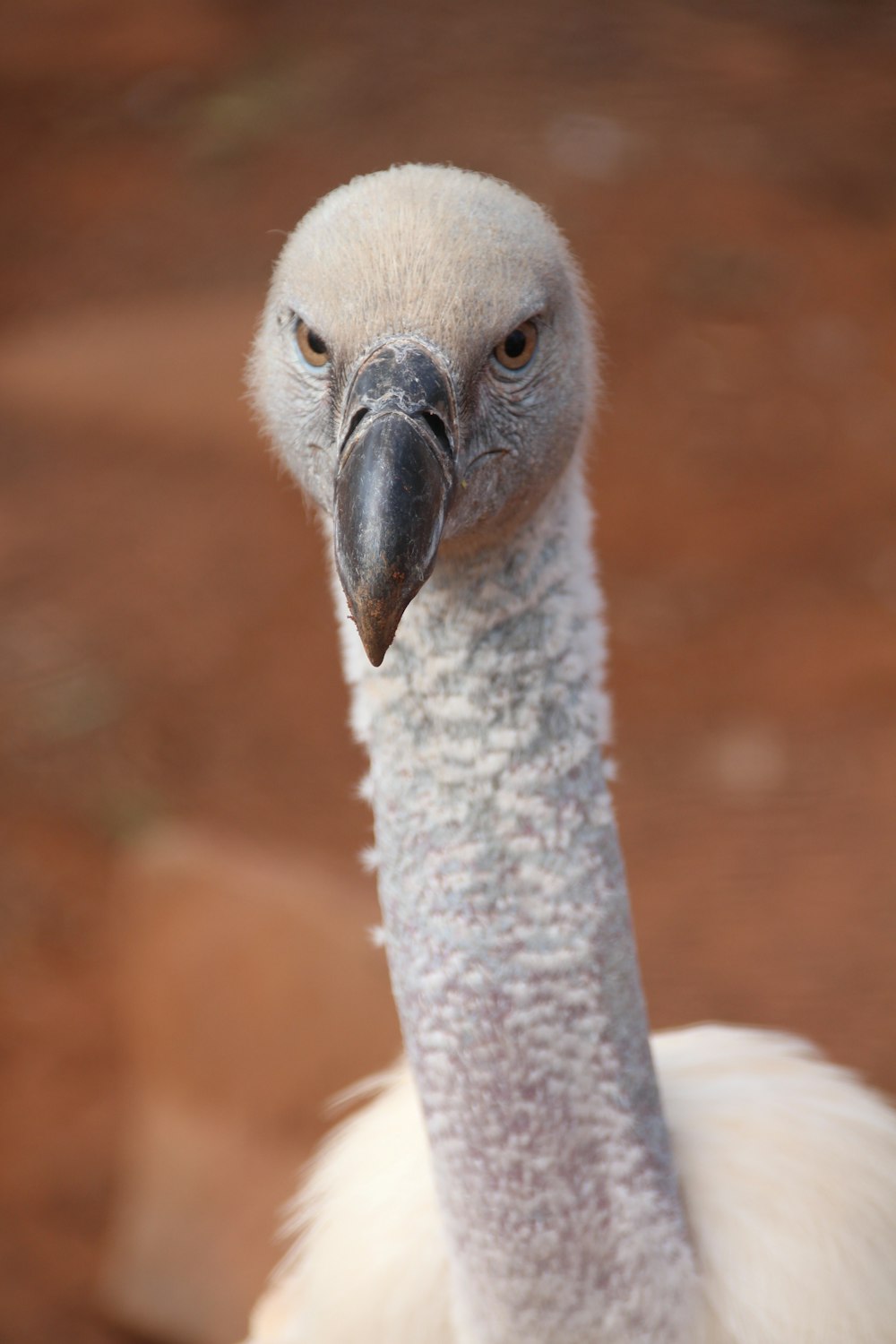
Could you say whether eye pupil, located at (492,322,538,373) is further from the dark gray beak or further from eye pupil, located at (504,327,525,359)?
the dark gray beak

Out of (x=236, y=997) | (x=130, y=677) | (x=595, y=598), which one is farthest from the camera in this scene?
(x=130, y=677)

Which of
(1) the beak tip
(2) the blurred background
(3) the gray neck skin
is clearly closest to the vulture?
(3) the gray neck skin

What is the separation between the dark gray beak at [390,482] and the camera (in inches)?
59.9

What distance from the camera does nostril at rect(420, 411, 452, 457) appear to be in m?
1.61

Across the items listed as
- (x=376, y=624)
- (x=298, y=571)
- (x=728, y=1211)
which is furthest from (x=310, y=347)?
(x=298, y=571)

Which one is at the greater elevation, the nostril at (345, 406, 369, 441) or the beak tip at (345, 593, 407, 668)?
Answer: the nostril at (345, 406, 369, 441)

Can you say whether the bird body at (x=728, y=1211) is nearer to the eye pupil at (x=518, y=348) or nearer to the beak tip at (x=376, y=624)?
the beak tip at (x=376, y=624)

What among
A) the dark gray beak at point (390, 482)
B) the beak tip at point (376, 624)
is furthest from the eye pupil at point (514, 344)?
the beak tip at point (376, 624)

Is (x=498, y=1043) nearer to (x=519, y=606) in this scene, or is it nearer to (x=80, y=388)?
(x=519, y=606)

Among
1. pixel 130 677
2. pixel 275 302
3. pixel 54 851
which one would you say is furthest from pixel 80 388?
pixel 275 302

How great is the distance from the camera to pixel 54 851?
5285 mm

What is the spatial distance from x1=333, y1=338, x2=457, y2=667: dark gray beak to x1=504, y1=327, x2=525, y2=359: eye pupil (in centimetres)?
14

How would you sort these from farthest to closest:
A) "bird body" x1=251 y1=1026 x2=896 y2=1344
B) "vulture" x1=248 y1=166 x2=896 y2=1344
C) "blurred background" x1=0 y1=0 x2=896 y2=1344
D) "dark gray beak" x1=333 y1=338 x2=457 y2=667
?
"blurred background" x1=0 y1=0 x2=896 y2=1344
"bird body" x1=251 y1=1026 x2=896 y2=1344
"vulture" x1=248 y1=166 x2=896 y2=1344
"dark gray beak" x1=333 y1=338 x2=457 y2=667

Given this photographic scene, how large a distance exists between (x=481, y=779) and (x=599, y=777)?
0.16 m
